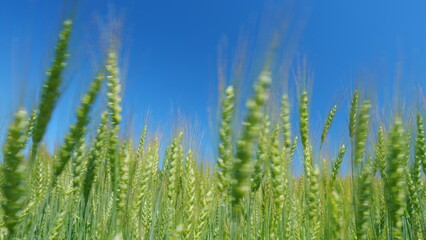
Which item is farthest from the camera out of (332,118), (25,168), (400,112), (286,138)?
(332,118)

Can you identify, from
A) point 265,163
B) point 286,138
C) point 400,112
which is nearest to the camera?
point 400,112

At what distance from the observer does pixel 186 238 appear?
5.49ft

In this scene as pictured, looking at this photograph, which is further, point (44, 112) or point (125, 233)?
point (125, 233)

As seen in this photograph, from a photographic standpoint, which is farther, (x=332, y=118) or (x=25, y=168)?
(x=332, y=118)

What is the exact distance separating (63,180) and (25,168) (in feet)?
8.33

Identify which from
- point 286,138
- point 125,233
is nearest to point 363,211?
point 286,138

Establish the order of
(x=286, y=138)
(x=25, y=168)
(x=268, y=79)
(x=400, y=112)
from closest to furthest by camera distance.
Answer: (x=25, y=168) → (x=268, y=79) → (x=400, y=112) → (x=286, y=138)

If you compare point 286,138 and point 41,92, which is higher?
point 286,138

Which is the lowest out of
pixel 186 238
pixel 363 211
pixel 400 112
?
pixel 186 238

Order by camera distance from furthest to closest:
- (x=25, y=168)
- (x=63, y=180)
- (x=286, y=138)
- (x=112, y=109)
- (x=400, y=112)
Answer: (x=63, y=180)
(x=286, y=138)
(x=400, y=112)
(x=112, y=109)
(x=25, y=168)

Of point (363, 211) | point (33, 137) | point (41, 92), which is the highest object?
point (41, 92)

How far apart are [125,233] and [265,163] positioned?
0.88 metres

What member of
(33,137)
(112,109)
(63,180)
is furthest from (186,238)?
(63,180)

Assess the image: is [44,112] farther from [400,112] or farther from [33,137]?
[400,112]
